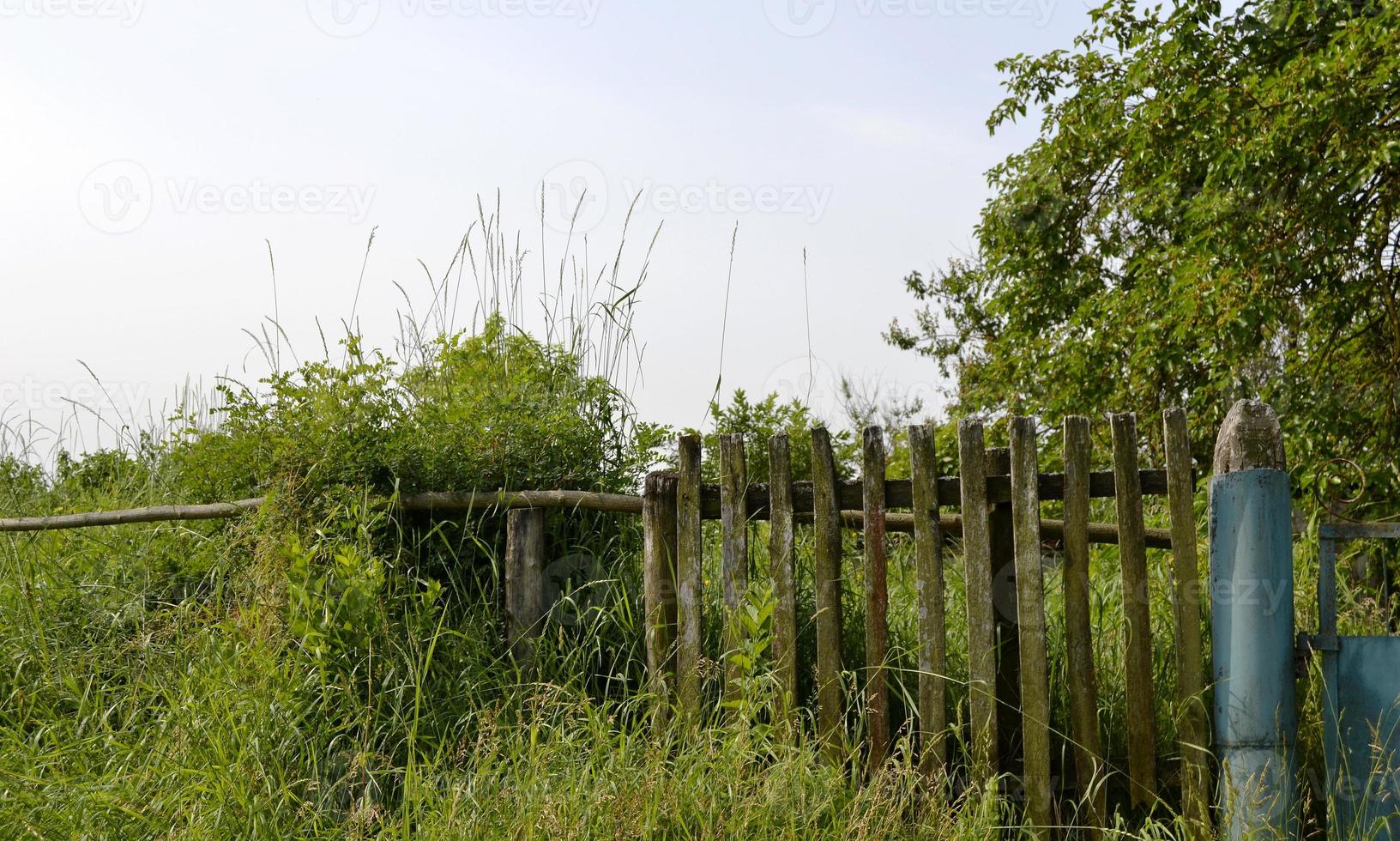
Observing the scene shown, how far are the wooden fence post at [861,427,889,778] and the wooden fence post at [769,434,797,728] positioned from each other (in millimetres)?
267

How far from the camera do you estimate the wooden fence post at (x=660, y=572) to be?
13.5ft

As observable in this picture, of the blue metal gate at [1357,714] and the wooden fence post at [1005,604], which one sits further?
the wooden fence post at [1005,604]

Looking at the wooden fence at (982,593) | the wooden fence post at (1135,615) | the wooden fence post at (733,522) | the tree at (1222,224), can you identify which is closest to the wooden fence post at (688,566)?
the wooden fence at (982,593)

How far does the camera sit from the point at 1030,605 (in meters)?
3.69

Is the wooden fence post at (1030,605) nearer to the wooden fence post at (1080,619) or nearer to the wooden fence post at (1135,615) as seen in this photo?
the wooden fence post at (1080,619)

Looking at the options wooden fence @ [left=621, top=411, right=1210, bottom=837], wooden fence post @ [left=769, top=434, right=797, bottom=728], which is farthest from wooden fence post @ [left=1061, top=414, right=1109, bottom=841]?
wooden fence post @ [left=769, top=434, right=797, bottom=728]

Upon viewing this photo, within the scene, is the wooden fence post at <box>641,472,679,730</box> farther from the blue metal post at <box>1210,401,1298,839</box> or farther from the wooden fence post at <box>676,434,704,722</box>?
the blue metal post at <box>1210,401,1298,839</box>

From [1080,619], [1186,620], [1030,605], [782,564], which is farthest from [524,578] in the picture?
[1186,620]

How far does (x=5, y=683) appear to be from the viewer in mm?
4742

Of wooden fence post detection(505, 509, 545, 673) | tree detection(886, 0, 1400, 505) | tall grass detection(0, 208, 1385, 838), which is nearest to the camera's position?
tall grass detection(0, 208, 1385, 838)

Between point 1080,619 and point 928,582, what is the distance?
517 mm

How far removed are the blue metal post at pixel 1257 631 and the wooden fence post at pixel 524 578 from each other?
249cm

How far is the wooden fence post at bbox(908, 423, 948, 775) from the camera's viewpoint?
3.77 m

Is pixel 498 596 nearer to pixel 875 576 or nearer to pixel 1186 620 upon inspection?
pixel 875 576
